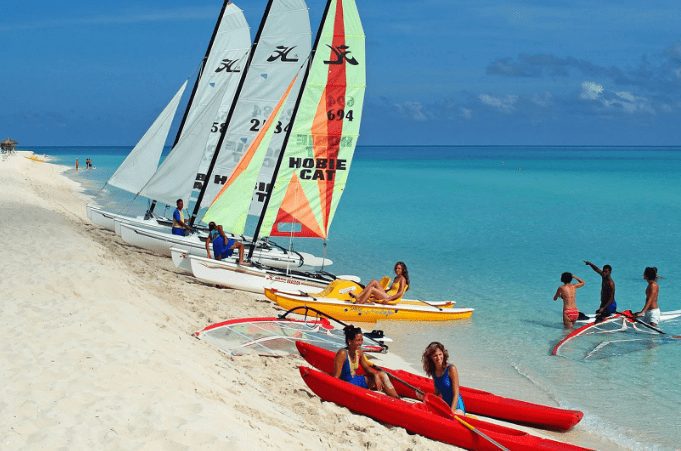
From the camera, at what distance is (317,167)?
58.1ft

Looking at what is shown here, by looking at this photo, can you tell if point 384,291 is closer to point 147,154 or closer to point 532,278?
point 532,278

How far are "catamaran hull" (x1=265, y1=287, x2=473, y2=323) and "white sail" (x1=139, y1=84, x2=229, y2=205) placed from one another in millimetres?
5690

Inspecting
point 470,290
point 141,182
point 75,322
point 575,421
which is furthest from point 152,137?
point 575,421

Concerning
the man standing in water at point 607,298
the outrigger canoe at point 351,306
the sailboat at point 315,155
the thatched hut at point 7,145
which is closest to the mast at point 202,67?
the sailboat at point 315,155

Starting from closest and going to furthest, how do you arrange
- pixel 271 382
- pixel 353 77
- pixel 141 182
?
1. pixel 271 382
2. pixel 353 77
3. pixel 141 182

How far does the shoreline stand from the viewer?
6.59 metres

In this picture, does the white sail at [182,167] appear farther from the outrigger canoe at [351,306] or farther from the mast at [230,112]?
the outrigger canoe at [351,306]

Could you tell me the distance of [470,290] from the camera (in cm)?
2031

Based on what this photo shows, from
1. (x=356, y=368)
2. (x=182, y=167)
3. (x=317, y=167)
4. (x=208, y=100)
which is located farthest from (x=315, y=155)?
(x=356, y=368)

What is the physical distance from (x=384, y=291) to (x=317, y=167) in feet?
11.7

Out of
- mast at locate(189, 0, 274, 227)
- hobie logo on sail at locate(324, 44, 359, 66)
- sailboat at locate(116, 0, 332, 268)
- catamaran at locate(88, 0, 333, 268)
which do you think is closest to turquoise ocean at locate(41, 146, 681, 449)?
catamaran at locate(88, 0, 333, 268)

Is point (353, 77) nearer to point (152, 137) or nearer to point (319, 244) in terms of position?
point (152, 137)

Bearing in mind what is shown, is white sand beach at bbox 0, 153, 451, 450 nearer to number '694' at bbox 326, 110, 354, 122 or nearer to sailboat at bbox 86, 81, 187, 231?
number '694' at bbox 326, 110, 354, 122

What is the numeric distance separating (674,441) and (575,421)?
1288mm
